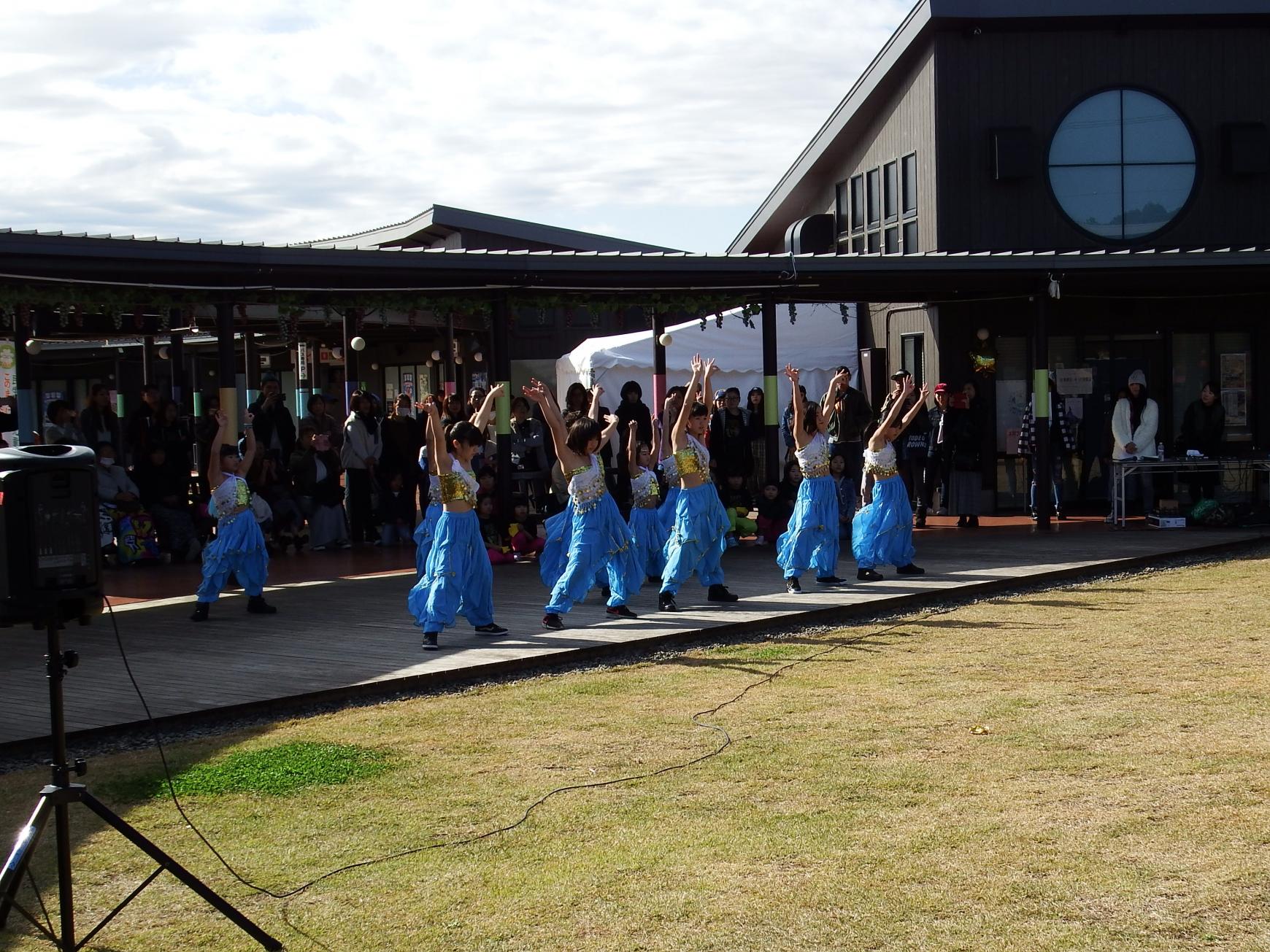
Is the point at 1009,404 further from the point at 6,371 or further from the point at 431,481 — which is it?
the point at 6,371

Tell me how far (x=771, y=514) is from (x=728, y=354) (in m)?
4.54

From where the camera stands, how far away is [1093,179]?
2014 cm

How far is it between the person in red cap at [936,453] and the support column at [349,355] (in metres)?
7.04

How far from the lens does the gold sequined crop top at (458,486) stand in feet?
33.5

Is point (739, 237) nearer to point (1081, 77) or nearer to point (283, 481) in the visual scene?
point (1081, 77)

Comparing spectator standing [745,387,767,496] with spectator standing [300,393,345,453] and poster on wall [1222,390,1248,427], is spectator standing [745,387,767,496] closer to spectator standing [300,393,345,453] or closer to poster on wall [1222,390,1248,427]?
spectator standing [300,393,345,453]

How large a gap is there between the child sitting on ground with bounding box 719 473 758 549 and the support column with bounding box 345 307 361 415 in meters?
4.63

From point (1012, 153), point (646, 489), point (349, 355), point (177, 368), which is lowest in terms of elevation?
point (646, 489)

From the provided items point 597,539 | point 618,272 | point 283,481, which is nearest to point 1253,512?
point 618,272

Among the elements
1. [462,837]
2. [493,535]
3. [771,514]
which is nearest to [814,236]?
[771,514]

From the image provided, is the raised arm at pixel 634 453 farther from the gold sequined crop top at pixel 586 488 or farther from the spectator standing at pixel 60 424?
the spectator standing at pixel 60 424

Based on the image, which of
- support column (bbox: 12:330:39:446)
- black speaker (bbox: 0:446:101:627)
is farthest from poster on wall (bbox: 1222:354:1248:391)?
black speaker (bbox: 0:446:101:627)

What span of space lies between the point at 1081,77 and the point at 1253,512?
21.3 feet

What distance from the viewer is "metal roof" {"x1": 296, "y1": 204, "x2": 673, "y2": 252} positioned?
28719 millimetres
